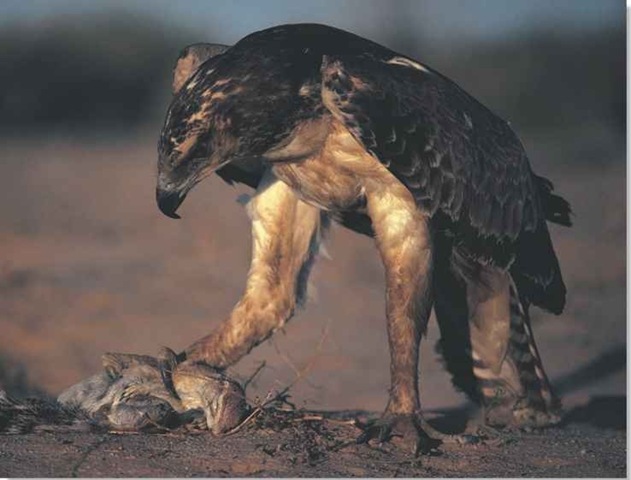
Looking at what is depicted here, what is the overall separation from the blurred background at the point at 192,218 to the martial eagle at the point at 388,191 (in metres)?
0.32

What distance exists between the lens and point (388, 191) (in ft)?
19.2

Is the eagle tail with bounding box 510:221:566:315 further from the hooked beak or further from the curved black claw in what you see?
the hooked beak

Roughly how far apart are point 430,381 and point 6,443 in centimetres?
383

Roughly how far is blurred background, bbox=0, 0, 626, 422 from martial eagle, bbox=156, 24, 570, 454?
322mm

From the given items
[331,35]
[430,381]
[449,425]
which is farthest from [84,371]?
[331,35]

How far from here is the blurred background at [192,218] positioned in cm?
935

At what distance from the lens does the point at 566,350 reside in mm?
9844

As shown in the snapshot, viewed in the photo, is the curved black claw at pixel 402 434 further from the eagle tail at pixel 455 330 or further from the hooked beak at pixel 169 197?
the hooked beak at pixel 169 197

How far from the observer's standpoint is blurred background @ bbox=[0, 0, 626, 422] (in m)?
9.35

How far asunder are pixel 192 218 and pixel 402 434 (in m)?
9.95

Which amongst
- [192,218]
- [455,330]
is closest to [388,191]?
[455,330]

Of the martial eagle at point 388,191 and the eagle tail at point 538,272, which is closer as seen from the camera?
the martial eagle at point 388,191

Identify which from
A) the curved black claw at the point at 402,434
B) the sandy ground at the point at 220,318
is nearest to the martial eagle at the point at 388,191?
the curved black claw at the point at 402,434

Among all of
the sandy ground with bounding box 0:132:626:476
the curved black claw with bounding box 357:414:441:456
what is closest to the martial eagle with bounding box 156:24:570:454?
the curved black claw with bounding box 357:414:441:456
